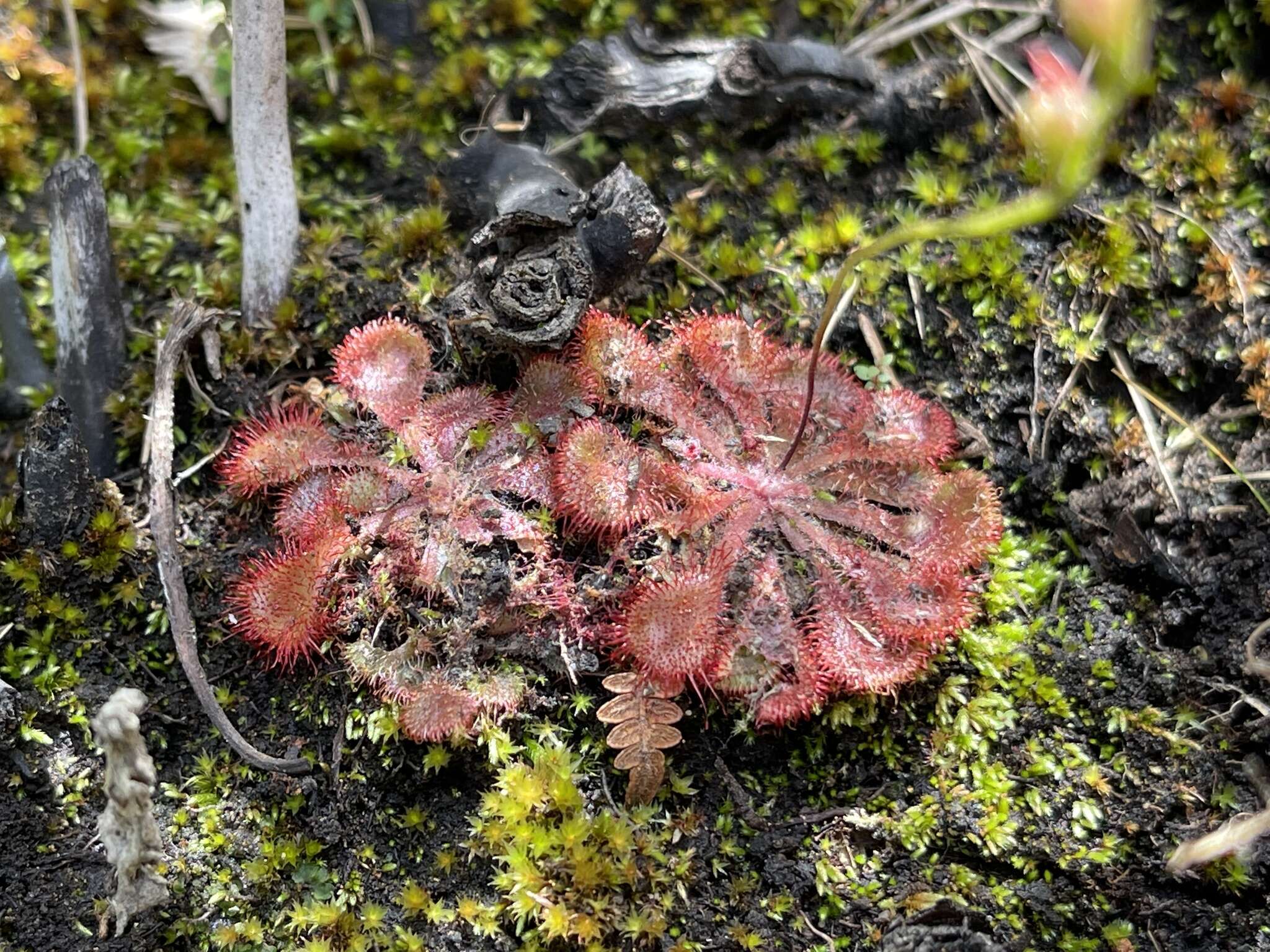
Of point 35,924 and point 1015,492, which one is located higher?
point 1015,492

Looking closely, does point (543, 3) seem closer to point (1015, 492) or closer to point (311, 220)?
point (311, 220)

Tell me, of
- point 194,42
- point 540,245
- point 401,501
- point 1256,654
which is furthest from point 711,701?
point 194,42

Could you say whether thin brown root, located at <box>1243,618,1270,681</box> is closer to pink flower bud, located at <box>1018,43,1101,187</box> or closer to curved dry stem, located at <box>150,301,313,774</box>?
pink flower bud, located at <box>1018,43,1101,187</box>

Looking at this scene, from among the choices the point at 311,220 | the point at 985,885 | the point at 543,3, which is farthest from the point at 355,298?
the point at 985,885

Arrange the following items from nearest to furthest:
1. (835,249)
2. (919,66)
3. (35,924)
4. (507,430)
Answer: (35,924) → (507,430) → (835,249) → (919,66)

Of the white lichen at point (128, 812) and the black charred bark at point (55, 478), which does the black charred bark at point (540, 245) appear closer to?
the black charred bark at point (55, 478)

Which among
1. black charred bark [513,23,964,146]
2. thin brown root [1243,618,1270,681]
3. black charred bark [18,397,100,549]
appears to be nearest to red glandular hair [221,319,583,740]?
black charred bark [18,397,100,549]
